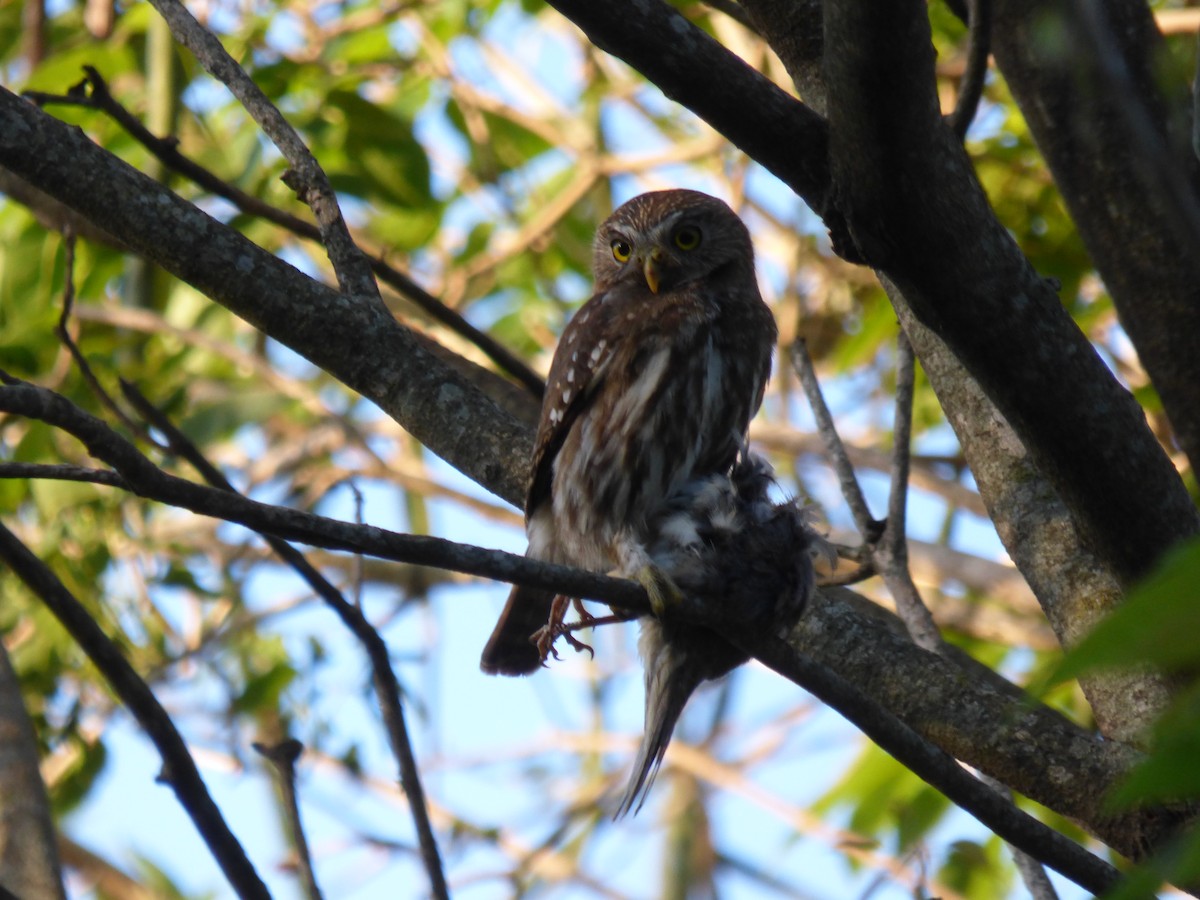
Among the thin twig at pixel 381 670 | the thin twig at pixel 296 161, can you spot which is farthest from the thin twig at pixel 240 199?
the thin twig at pixel 381 670

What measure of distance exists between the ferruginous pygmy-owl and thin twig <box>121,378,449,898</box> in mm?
541

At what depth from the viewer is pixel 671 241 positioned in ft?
15.1

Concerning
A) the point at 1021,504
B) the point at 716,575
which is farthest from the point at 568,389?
the point at 1021,504

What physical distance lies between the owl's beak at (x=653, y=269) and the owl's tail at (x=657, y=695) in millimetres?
1396

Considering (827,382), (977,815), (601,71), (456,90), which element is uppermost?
(601,71)

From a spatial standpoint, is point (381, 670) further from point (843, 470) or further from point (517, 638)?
point (843, 470)

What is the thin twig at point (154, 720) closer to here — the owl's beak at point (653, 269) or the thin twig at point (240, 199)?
the thin twig at point (240, 199)

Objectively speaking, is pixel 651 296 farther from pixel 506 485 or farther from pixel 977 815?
pixel 977 815

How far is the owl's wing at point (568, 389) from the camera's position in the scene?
3.65 metres

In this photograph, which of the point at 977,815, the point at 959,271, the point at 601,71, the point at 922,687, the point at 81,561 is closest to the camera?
the point at 959,271

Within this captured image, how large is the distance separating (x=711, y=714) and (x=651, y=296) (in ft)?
12.7

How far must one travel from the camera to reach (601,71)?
749cm

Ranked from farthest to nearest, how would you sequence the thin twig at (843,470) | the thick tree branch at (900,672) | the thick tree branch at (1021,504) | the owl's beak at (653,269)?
the owl's beak at (653,269)
the thin twig at (843,470)
the thick tree branch at (1021,504)
the thick tree branch at (900,672)

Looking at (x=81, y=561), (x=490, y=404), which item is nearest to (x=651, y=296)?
(x=490, y=404)
